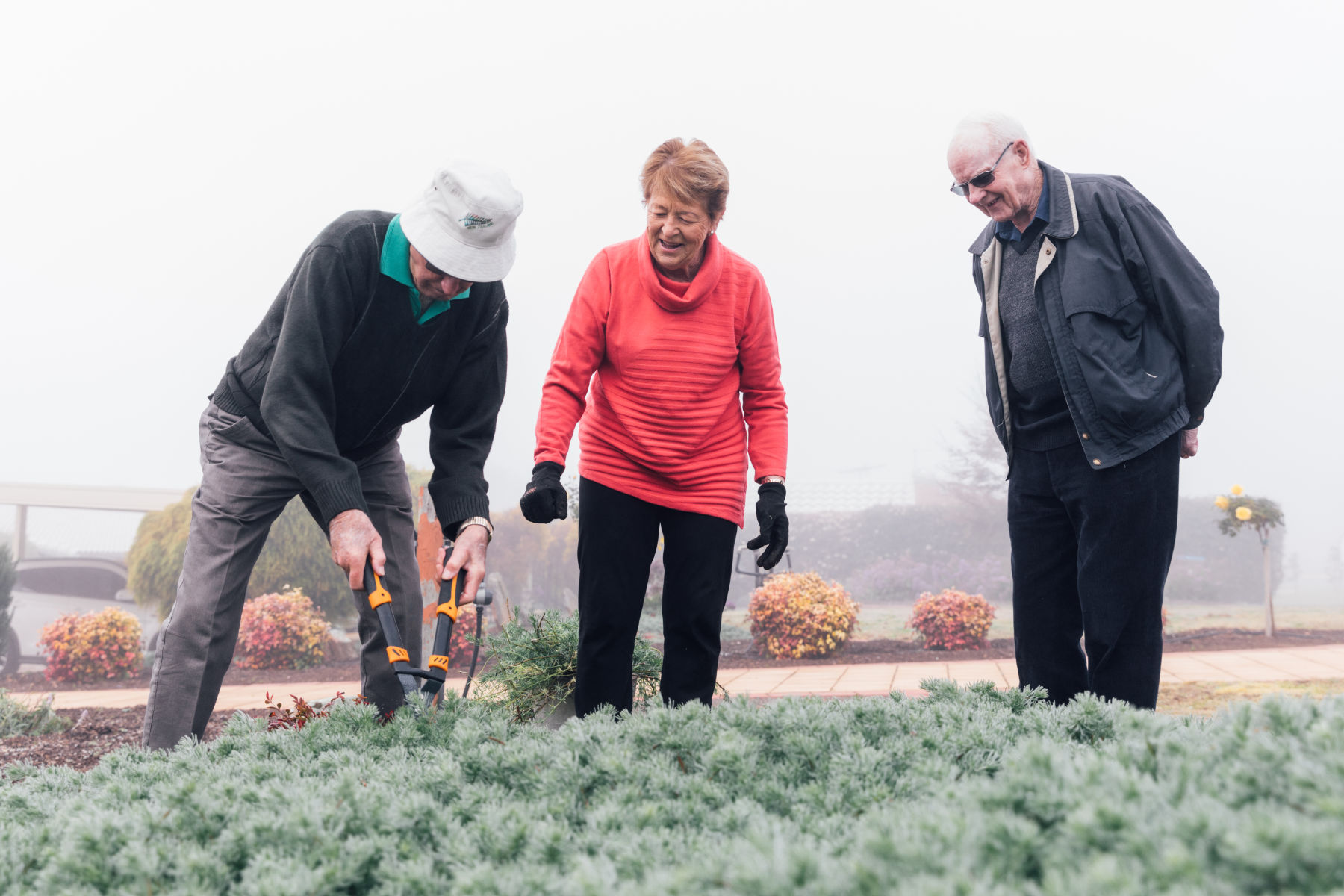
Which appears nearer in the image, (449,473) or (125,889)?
(125,889)

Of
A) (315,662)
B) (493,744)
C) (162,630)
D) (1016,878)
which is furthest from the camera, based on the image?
(315,662)

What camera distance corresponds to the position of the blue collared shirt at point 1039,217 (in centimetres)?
254

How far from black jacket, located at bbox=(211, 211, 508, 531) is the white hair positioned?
1.46 metres

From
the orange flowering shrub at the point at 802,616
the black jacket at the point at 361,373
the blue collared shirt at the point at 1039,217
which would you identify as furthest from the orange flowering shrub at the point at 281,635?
the blue collared shirt at the point at 1039,217

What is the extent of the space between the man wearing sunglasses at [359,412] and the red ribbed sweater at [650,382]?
0.30 meters

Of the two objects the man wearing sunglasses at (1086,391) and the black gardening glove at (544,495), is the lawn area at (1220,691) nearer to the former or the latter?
the man wearing sunglasses at (1086,391)

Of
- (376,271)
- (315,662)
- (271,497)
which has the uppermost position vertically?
(376,271)

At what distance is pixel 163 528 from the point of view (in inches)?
385

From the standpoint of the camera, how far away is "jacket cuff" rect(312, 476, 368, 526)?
2.15 metres

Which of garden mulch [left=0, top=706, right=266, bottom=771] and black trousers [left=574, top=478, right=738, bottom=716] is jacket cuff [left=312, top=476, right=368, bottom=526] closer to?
black trousers [left=574, top=478, right=738, bottom=716]

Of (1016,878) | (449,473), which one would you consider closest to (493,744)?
(1016,878)

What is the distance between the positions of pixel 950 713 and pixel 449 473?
1.54 meters

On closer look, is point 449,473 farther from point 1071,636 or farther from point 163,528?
point 163,528

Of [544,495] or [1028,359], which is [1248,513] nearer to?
[1028,359]
